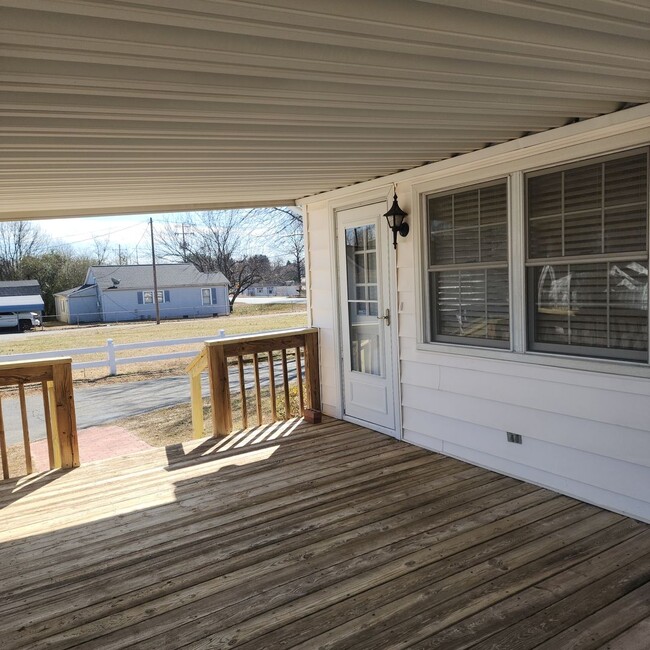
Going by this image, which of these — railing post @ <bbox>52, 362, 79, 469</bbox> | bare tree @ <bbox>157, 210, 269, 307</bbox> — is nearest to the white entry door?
railing post @ <bbox>52, 362, 79, 469</bbox>

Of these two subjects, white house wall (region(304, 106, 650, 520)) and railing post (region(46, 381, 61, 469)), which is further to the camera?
railing post (region(46, 381, 61, 469))

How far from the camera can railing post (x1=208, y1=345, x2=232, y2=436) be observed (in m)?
4.93

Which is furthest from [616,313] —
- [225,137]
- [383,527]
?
[225,137]

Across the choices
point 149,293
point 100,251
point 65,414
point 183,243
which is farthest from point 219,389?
point 100,251

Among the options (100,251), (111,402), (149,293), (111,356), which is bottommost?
(111,402)

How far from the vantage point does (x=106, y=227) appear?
2945cm

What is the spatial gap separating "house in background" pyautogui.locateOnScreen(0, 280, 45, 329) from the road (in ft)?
33.7

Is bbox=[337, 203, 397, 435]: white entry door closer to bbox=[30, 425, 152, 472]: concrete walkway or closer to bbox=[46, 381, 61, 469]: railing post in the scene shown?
bbox=[46, 381, 61, 469]: railing post

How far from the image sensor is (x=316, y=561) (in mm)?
2746

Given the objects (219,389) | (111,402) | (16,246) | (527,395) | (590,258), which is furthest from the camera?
(16,246)

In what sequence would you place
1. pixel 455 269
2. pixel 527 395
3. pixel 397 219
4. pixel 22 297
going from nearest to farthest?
1. pixel 527 395
2. pixel 455 269
3. pixel 397 219
4. pixel 22 297

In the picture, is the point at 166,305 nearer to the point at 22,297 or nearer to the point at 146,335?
the point at 22,297

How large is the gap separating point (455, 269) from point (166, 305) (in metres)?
21.6

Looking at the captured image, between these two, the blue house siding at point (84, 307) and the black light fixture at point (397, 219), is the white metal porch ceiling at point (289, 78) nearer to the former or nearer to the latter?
the black light fixture at point (397, 219)
